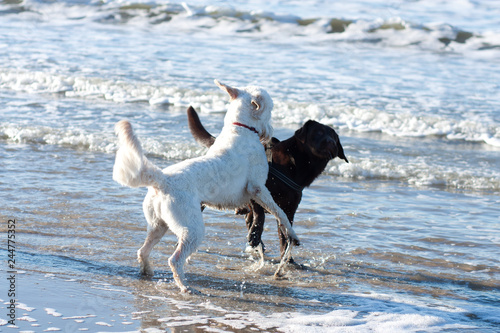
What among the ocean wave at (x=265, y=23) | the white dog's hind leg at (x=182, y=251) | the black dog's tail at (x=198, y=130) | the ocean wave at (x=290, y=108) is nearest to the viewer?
the white dog's hind leg at (x=182, y=251)

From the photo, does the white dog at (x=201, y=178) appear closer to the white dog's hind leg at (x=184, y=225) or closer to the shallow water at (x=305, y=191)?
the white dog's hind leg at (x=184, y=225)

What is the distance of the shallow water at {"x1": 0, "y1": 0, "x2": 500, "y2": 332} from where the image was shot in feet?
14.5

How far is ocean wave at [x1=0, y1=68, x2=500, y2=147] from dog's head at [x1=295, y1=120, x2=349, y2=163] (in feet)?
19.4

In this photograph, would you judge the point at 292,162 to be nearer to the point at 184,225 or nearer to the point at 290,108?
the point at 184,225

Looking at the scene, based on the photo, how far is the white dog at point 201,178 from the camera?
13.5ft

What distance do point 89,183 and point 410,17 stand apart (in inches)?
665

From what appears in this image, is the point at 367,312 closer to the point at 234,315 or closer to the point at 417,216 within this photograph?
the point at 234,315

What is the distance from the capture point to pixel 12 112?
11.2 metres

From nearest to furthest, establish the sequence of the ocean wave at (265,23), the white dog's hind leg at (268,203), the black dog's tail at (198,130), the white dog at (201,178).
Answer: the white dog at (201,178) < the white dog's hind leg at (268,203) < the black dog's tail at (198,130) < the ocean wave at (265,23)

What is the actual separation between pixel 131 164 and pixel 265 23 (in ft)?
59.0

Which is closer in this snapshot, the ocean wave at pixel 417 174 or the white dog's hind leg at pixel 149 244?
the white dog's hind leg at pixel 149 244

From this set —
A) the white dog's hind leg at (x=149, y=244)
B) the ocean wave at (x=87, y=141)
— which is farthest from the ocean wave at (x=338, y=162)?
the white dog's hind leg at (x=149, y=244)

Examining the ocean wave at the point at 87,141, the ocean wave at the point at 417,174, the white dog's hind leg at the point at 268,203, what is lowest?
the ocean wave at the point at 417,174

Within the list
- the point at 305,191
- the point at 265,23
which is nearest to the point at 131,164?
the point at 305,191
